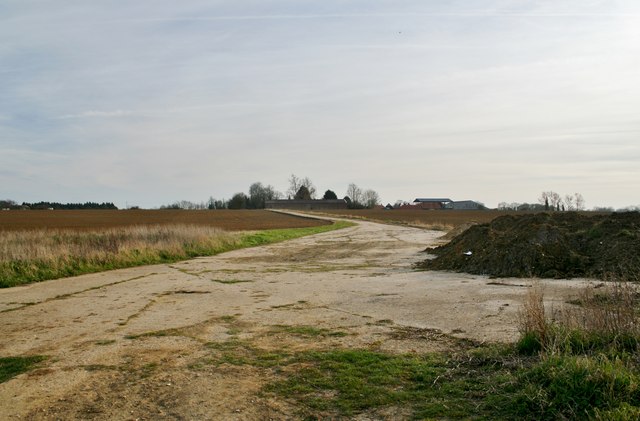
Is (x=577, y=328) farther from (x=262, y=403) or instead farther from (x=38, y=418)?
(x=38, y=418)

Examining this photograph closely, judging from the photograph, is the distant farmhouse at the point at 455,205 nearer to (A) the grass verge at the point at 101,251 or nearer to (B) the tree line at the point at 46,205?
(B) the tree line at the point at 46,205

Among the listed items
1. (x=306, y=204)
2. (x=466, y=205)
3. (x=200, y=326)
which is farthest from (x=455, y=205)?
(x=200, y=326)

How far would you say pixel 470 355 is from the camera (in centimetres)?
661

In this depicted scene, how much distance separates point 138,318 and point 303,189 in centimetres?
14751

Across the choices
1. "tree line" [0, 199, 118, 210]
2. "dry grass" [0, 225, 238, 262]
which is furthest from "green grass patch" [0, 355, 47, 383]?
"tree line" [0, 199, 118, 210]

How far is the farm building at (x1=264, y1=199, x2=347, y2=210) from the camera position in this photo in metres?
142

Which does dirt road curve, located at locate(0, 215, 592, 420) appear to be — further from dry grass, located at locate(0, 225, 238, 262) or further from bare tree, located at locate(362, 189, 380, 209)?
bare tree, located at locate(362, 189, 380, 209)

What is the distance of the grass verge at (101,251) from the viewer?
16031mm

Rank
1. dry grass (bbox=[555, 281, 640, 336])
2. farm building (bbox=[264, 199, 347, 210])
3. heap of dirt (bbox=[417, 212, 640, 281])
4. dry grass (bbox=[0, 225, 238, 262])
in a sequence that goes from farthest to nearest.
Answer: farm building (bbox=[264, 199, 347, 210]) < dry grass (bbox=[0, 225, 238, 262]) < heap of dirt (bbox=[417, 212, 640, 281]) < dry grass (bbox=[555, 281, 640, 336])

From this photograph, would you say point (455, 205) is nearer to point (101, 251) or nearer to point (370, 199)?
point (370, 199)

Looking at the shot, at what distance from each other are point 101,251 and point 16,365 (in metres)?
12.9

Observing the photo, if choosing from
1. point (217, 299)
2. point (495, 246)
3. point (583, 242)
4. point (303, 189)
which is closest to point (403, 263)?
point (495, 246)

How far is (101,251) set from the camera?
19.1 m

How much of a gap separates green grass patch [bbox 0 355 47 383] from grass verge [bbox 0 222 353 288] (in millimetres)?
8750
